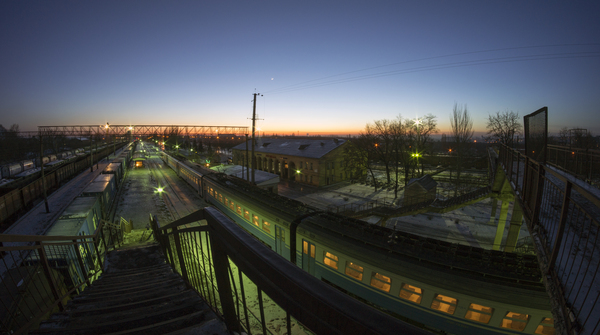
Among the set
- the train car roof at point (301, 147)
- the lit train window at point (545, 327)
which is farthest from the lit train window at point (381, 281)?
the train car roof at point (301, 147)

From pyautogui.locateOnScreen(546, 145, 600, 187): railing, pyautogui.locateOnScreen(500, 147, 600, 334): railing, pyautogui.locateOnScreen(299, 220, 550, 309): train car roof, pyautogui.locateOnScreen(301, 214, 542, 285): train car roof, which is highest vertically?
pyautogui.locateOnScreen(546, 145, 600, 187): railing

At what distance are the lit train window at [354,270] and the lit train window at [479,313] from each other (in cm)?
268

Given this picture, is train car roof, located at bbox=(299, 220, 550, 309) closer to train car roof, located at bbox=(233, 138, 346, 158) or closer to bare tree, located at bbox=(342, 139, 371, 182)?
train car roof, located at bbox=(233, 138, 346, 158)

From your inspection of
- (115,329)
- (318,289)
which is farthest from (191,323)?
(318,289)

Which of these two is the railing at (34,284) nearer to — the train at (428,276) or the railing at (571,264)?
the railing at (571,264)

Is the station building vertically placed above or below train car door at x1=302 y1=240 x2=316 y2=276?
Answer: above

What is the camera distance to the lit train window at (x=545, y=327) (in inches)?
206

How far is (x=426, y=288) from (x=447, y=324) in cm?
100

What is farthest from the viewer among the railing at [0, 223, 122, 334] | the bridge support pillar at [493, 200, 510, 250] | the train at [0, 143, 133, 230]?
the train at [0, 143, 133, 230]

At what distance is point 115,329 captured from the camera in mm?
2361

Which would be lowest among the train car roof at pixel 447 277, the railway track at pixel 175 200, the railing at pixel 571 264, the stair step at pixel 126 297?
the railway track at pixel 175 200

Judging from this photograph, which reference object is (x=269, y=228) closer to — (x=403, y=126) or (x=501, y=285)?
(x=501, y=285)

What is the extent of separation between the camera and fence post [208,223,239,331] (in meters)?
1.97

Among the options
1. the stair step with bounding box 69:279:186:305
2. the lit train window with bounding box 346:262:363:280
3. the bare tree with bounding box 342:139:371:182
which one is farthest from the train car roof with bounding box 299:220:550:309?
the bare tree with bounding box 342:139:371:182
